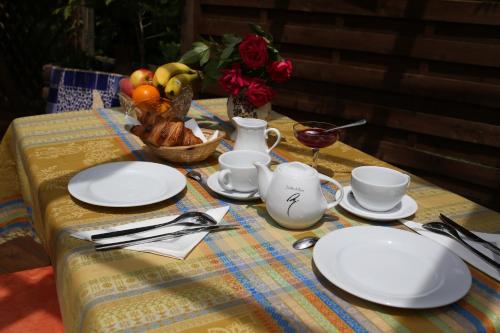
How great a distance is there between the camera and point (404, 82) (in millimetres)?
2574

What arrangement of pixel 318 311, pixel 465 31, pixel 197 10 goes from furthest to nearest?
pixel 197 10, pixel 465 31, pixel 318 311

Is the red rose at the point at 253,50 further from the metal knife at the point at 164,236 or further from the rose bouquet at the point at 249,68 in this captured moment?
the metal knife at the point at 164,236

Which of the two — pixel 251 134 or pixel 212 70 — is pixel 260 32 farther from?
pixel 251 134

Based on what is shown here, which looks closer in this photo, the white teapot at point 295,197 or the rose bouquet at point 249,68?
the white teapot at point 295,197

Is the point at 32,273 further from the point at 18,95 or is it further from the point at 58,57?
the point at 58,57

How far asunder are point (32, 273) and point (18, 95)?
3.36 meters

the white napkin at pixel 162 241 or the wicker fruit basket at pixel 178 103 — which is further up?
the wicker fruit basket at pixel 178 103

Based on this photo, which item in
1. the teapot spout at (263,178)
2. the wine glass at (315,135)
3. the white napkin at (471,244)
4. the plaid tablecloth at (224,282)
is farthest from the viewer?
the wine glass at (315,135)

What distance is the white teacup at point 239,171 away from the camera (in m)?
1.03

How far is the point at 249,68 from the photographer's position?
152cm

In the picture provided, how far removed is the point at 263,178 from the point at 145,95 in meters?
0.71

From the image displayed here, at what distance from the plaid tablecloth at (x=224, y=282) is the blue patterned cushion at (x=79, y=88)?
102cm

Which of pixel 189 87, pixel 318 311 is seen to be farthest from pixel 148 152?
pixel 318 311

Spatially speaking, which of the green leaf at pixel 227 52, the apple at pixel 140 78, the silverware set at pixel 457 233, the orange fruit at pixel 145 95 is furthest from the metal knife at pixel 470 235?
the apple at pixel 140 78
